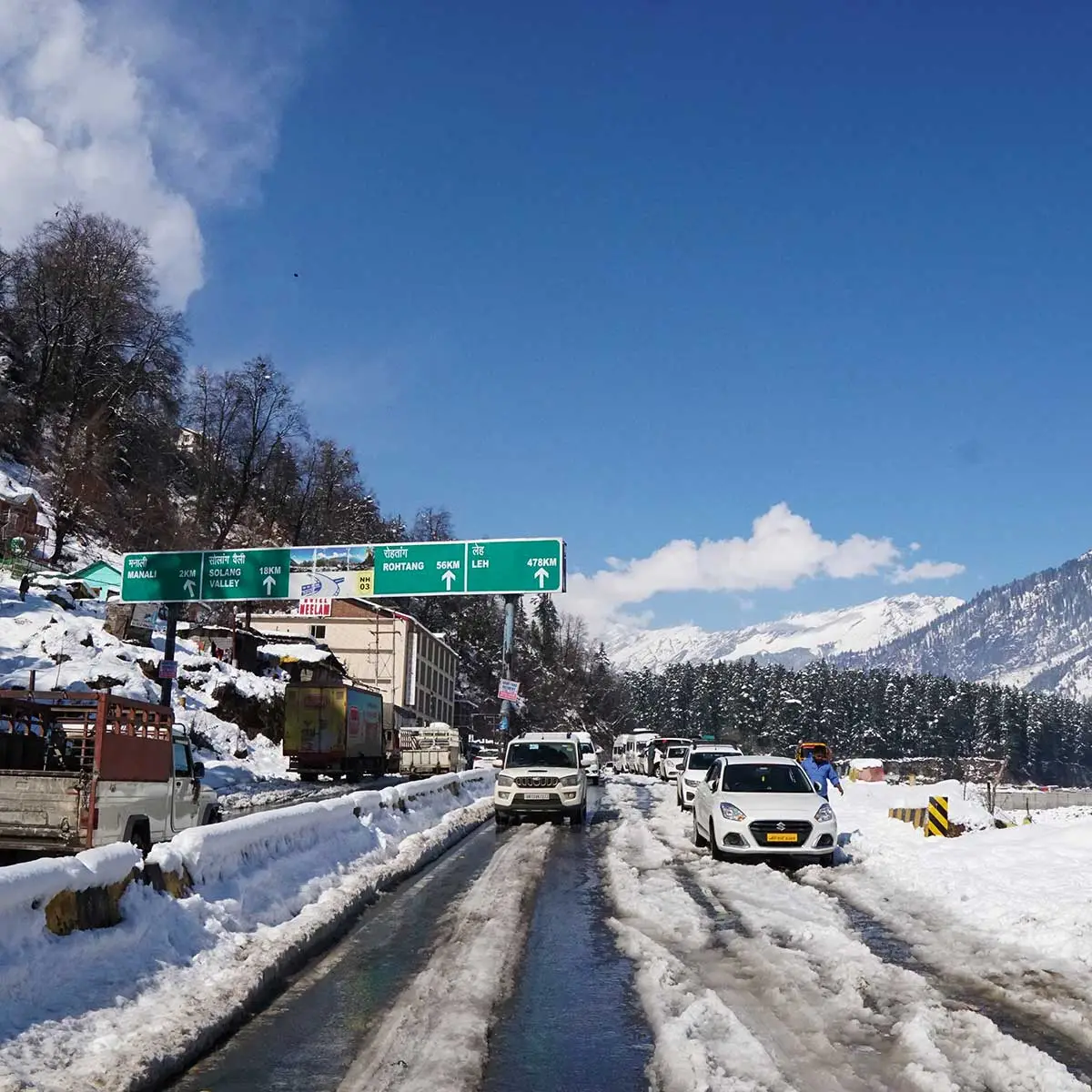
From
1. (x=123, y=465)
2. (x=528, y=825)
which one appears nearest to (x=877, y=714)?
(x=123, y=465)

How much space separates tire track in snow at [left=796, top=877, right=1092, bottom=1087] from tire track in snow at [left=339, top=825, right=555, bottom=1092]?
3.13 metres

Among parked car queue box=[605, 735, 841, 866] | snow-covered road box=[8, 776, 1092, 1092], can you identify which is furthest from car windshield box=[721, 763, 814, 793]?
snow-covered road box=[8, 776, 1092, 1092]

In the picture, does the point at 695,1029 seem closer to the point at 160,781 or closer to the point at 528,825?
the point at 160,781

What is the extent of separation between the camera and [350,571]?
33.8m

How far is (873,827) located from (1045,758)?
169038mm

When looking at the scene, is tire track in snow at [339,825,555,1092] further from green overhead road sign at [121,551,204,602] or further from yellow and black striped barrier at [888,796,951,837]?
green overhead road sign at [121,551,204,602]

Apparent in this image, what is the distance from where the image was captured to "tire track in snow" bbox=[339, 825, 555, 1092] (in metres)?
5.20

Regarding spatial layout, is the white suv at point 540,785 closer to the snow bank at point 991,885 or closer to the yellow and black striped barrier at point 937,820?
the snow bank at point 991,885

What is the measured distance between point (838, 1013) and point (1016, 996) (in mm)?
1536

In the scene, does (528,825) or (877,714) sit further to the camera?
(877,714)

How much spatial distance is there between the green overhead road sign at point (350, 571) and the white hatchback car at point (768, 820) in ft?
54.6

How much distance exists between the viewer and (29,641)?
38344 millimetres

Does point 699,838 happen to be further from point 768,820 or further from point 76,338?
point 76,338

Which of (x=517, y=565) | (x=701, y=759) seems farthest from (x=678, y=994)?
(x=517, y=565)
